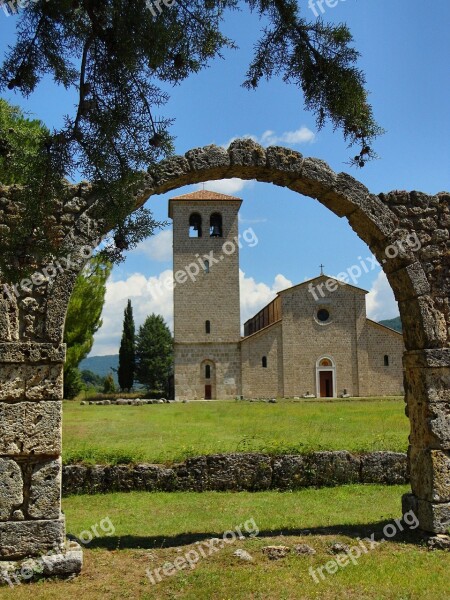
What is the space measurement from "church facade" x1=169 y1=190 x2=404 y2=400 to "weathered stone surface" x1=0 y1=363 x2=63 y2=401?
36060 mm

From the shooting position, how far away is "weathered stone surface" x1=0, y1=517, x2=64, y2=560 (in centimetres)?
589

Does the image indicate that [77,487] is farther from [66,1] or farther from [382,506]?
[66,1]

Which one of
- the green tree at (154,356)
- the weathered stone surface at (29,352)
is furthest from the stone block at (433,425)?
the green tree at (154,356)

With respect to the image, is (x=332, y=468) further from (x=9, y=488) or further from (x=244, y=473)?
(x=9, y=488)

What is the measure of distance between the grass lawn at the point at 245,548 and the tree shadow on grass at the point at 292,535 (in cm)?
1

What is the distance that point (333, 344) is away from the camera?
144 feet

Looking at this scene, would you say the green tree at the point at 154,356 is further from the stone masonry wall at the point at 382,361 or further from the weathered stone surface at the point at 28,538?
the weathered stone surface at the point at 28,538

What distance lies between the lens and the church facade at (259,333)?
4259cm

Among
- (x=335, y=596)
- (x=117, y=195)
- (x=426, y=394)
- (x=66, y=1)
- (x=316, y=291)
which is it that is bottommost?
(x=335, y=596)

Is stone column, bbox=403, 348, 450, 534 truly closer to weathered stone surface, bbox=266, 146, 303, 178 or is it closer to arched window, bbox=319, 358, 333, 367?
weathered stone surface, bbox=266, 146, 303, 178

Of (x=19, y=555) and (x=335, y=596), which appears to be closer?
(x=335, y=596)

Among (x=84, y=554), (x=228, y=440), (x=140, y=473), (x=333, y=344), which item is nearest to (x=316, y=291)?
(x=333, y=344)

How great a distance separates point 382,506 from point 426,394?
2.64 metres

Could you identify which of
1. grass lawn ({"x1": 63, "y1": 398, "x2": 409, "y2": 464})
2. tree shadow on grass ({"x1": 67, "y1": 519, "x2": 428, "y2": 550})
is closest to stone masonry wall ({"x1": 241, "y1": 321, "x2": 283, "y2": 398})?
grass lawn ({"x1": 63, "y1": 398, "x2": 409, "y2": 464})
